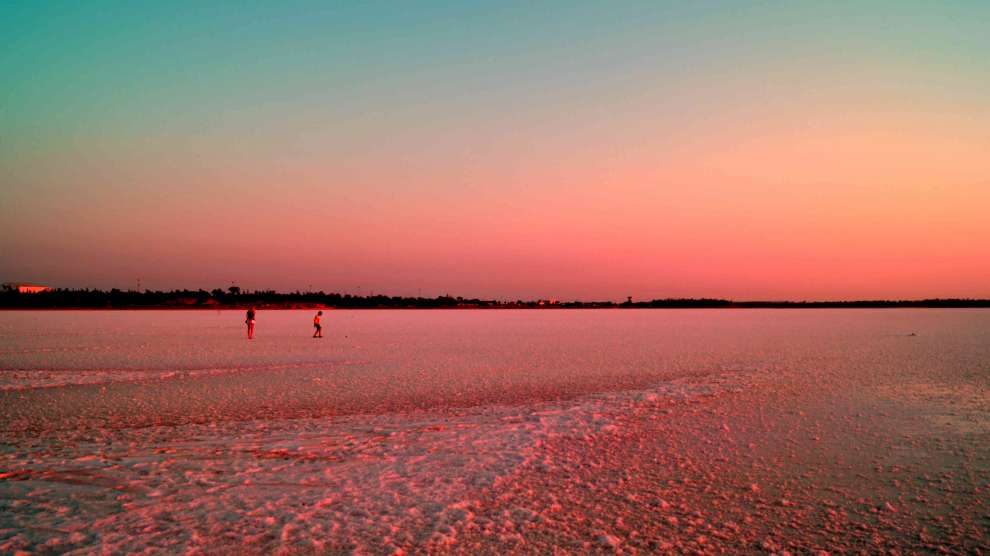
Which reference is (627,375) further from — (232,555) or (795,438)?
(232,555)

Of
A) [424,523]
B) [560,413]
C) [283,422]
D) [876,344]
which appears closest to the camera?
[424,523]

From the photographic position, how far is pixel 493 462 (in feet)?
22.7

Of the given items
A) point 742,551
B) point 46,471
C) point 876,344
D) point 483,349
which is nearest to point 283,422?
point 46,471

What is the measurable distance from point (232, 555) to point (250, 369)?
11507mm

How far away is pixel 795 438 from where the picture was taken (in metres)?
7.93

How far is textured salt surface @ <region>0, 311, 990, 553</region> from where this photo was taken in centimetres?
483

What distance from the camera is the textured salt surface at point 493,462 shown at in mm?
4828

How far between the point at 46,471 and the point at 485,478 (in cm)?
450

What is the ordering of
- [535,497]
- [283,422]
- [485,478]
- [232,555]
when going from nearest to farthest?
[232,555], [535,497], [485,478], [283,422]

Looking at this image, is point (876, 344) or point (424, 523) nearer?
point (424, 523)

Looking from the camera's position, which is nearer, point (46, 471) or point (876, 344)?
point (46, 471)


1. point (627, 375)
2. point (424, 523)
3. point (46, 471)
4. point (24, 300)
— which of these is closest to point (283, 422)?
point (46, 471)

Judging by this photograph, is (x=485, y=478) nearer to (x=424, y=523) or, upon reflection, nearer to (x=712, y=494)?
(x=424, y=523)

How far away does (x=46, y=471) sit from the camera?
6.37 m
